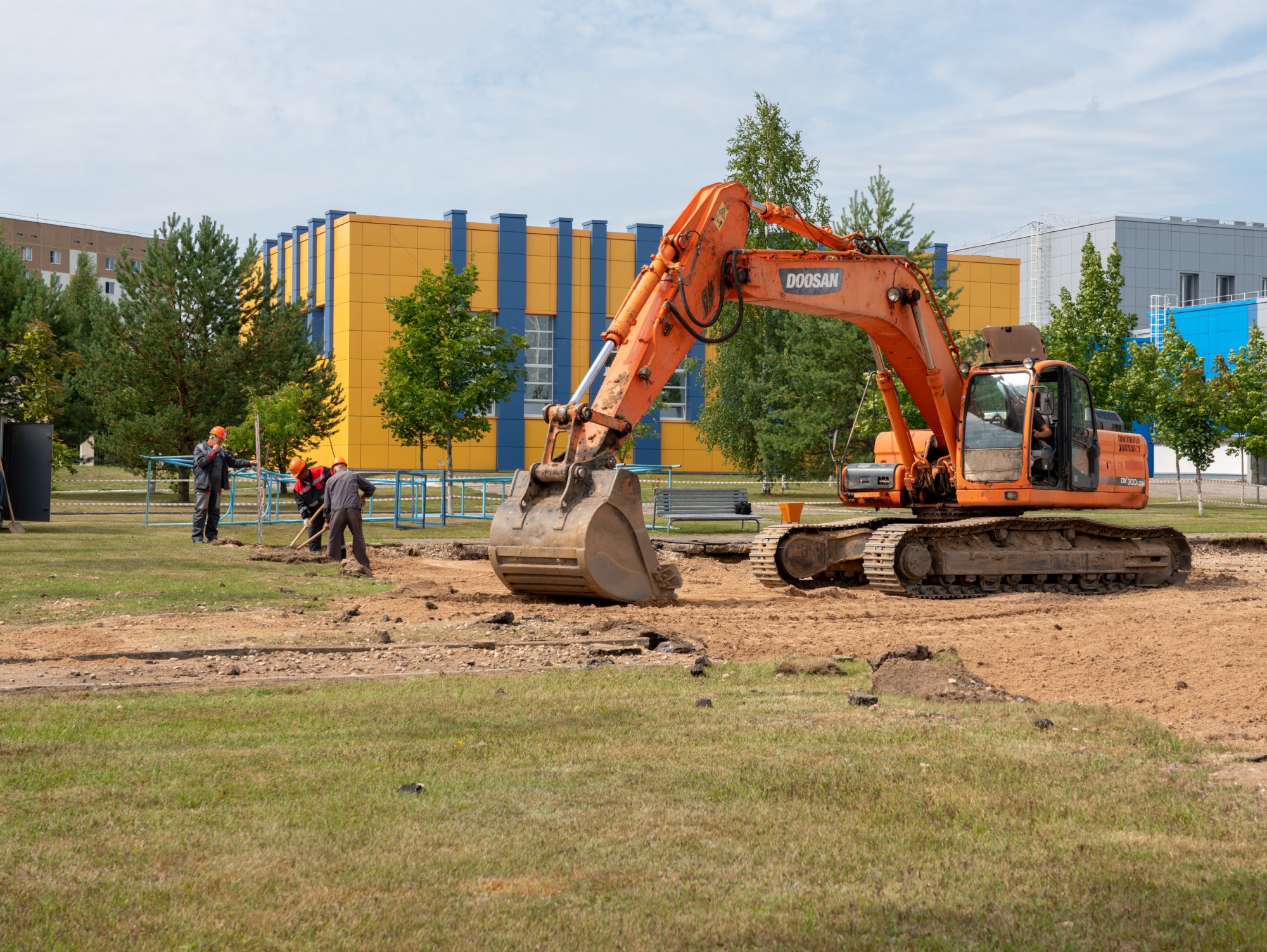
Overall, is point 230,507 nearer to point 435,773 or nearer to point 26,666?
point 26,666

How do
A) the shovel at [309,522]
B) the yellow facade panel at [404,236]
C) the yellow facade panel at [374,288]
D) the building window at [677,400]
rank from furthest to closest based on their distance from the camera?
the building window at [677,400] < the yellow facade panel at [404,236] < the yellow facade panel at [374,288] < the shovel at [309,522]

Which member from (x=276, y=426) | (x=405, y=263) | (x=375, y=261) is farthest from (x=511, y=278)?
(x=276, y=426)

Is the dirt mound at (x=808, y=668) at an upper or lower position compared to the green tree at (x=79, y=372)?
lower

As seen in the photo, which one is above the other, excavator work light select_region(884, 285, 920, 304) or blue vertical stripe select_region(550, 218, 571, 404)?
blue vertical stripe select_region(550, 218, 571, 404)

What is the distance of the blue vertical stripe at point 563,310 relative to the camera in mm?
62781

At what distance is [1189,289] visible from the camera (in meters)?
86.1

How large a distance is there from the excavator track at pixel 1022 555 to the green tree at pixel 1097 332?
2340 cm

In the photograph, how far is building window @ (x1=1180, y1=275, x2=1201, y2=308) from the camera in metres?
85.4

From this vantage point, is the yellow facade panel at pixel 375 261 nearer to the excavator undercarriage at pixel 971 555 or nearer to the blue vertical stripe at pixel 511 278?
the blue vertical stripe at pixel 511 278

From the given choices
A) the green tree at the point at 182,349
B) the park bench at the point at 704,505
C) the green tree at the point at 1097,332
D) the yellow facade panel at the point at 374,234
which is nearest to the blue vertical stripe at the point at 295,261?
the yellow facade panel at the point at 374,234

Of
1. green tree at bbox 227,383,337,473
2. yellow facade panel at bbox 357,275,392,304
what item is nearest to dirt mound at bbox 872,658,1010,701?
green tree at bbox 227,383,337,473

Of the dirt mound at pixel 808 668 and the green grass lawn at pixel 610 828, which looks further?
the dirt mound at pixel 808 668

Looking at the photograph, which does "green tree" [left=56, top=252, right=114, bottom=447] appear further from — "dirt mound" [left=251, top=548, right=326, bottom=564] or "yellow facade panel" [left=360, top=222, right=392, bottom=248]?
"dirt mound" [left=251, top=548, right=326, bottom=564]

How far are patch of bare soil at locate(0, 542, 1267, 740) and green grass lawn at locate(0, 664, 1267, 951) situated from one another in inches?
47.9
